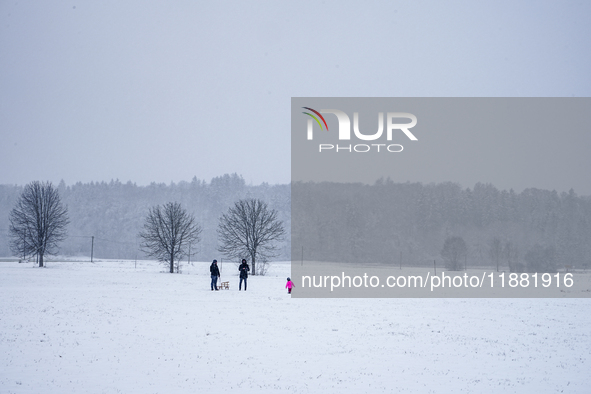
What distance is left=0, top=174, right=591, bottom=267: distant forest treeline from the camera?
11094cm

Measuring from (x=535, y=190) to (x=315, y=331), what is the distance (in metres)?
118

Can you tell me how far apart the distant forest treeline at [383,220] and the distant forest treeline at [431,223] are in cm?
23

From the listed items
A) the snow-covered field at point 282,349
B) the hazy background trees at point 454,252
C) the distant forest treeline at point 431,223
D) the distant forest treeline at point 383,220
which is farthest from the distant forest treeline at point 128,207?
the snow-covered field at point 282,349

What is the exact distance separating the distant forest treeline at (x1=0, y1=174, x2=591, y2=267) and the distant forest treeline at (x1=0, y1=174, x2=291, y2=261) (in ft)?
1.26

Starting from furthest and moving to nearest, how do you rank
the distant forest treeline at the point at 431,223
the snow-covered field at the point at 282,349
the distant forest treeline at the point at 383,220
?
the distant forest treeline at the point at 383,220 → the distant forest treeline at the point at 431,223 → the snow-covered field at the point at 282,349

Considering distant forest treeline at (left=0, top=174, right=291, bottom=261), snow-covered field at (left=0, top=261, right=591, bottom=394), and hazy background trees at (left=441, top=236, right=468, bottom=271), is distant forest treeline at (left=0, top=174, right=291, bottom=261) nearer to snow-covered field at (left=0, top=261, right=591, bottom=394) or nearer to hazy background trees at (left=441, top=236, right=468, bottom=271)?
hazy background trees at (left=441, top=236, right=468, bottom=271)

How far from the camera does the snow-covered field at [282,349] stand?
1023 centimetres

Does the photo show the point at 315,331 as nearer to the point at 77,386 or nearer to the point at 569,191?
the point at 77,386

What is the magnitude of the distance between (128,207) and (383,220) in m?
99.0

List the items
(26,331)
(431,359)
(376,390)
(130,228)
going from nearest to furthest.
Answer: (376,390), (431,359), (26,331), (130,228)

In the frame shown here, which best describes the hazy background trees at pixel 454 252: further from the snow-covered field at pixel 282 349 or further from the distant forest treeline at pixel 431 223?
the snow-covered field at pixel 282 349

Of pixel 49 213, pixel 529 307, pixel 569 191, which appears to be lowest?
pixel 529 307

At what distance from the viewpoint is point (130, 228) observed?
174m

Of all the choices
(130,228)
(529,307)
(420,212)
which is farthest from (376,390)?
(130,228)
